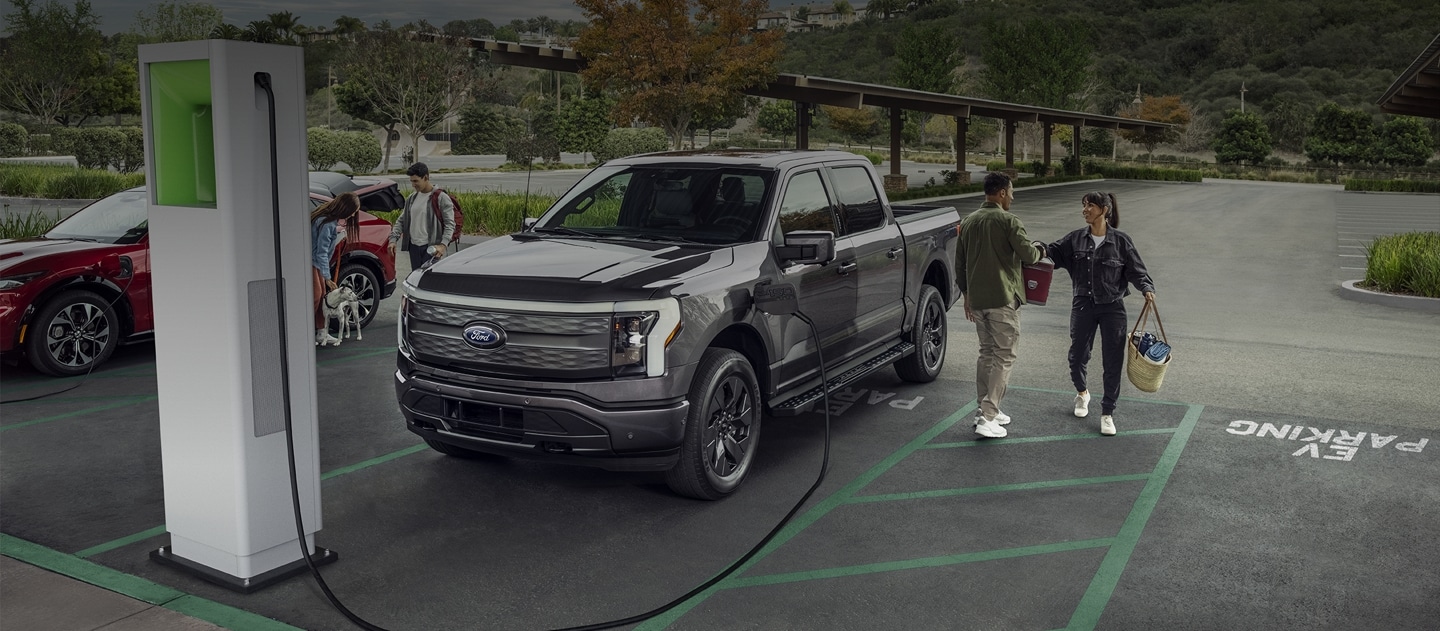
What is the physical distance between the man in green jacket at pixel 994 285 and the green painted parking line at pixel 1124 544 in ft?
3.69

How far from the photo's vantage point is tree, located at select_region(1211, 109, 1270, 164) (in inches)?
3319

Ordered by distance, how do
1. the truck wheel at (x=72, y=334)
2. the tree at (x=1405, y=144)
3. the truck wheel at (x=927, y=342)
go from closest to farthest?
the truck wheel at (x=927, y=342) < the truck wheel at (x=72, y=334) < the tree at (x=1405, y=144)

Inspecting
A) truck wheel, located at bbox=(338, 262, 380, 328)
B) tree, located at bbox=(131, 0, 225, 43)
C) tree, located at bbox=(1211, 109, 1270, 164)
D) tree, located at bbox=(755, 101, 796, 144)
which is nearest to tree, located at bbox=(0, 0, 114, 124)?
tree, located at bbox=(131, 0, 225, 43)

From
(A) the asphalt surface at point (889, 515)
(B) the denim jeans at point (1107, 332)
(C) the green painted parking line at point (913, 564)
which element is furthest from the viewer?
(B) the denim jeans at point (1107, 332)

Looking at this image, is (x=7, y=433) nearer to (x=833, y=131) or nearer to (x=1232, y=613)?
(x=1232, y=613)

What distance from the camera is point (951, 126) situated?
11738cm

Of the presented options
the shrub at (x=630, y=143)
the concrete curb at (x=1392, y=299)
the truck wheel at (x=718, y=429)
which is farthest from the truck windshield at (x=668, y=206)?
the shrub at (x=630, y=143)

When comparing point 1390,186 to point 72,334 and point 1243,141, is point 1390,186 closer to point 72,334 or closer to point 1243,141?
point 1243,141

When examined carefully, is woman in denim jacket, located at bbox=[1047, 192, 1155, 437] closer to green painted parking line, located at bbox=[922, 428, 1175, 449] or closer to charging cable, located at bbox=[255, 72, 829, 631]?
green painted parking line, located at bbox=[922, 428, 1175, 449]

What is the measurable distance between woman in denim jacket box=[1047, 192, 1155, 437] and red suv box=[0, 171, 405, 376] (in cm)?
778

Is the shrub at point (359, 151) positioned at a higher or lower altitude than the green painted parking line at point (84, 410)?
higher

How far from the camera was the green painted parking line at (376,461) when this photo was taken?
7301 millimetres

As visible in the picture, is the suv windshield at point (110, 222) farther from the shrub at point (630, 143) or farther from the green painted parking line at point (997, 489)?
the shrub at point (630, 143)

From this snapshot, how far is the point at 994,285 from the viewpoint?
7.93 m
